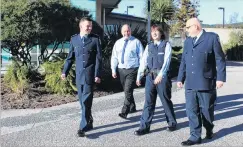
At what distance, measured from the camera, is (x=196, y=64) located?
5992 mm

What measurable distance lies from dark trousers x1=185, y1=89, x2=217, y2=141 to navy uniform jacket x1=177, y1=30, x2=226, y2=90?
0.35 ft

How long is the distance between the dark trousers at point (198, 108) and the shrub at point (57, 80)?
480cm

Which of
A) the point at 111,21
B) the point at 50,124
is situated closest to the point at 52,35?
the point at 50,124

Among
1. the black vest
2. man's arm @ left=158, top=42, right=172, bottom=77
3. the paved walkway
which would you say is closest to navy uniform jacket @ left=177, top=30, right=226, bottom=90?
man's arm @ left=158, top=42, right=172, bottom=77

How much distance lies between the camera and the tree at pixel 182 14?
37.3 metres

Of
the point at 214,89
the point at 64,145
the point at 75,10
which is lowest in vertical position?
the point at 64,145

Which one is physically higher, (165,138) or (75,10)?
(75,10)

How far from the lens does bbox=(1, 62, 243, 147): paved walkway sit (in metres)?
6.17

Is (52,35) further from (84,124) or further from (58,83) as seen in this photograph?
(84,124)

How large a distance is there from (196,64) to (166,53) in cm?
79

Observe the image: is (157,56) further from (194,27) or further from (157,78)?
(194,27)

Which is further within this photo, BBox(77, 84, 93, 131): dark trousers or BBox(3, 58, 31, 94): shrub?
BBox(3, 58, 31, 94): shrub

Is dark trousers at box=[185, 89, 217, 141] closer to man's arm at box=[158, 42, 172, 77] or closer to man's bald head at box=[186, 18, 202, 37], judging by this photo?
man's arm at box=[158, 42, 172, 77]

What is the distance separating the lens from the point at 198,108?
6168 millimetres
